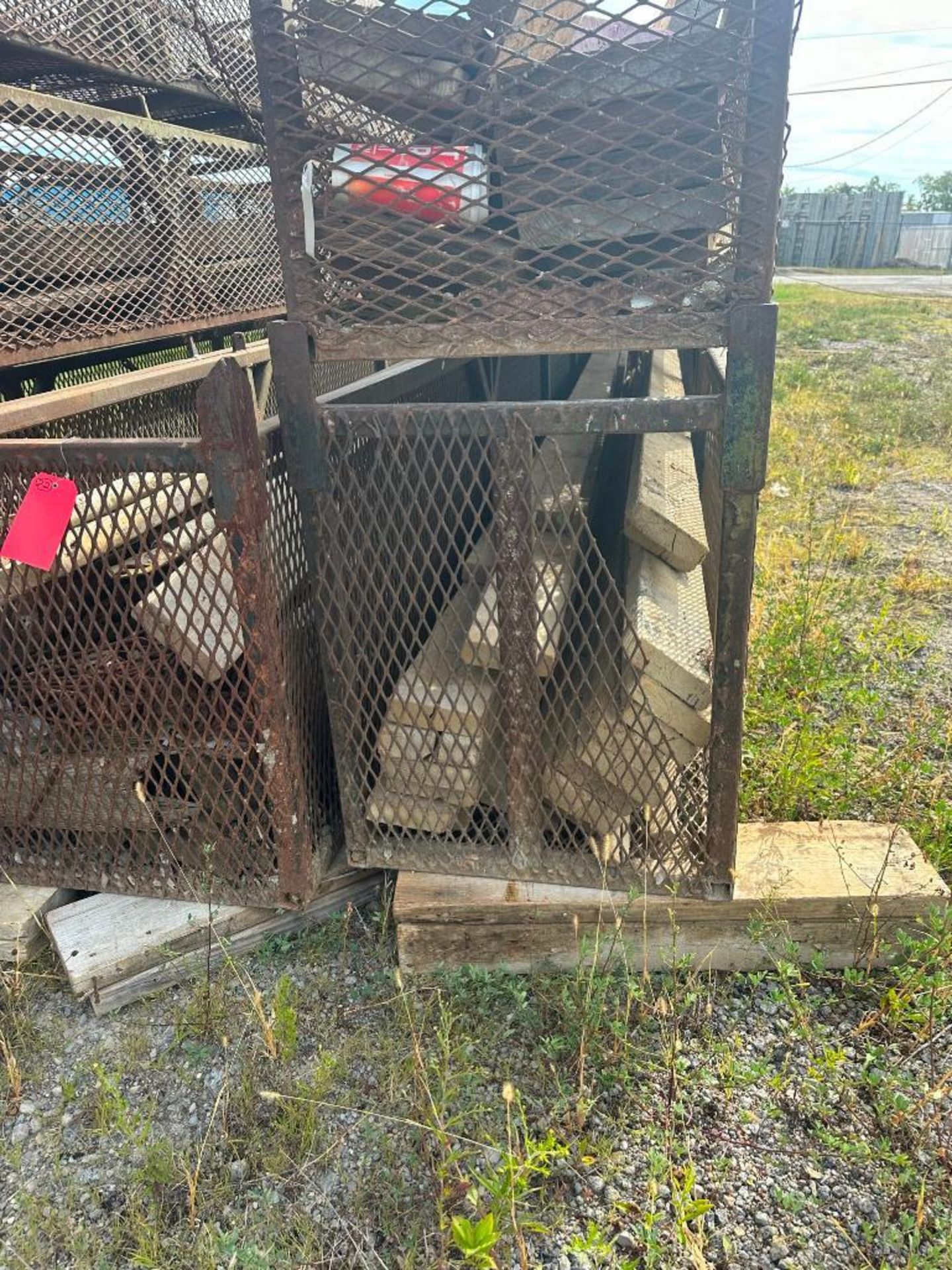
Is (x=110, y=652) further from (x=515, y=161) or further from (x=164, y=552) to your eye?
(x=515, y=161)

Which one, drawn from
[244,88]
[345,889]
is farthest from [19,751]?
[244,88]

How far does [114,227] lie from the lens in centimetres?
292

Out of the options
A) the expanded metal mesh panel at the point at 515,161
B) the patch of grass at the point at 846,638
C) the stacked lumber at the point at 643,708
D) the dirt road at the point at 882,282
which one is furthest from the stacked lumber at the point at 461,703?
the dirt road at the point at 882,282

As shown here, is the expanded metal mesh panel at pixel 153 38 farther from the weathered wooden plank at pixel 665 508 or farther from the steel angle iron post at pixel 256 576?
the weathered wooden plank at pixel 665 508

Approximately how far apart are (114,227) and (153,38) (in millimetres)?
829

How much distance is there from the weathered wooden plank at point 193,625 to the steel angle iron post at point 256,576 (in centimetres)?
7

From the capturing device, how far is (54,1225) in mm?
1625

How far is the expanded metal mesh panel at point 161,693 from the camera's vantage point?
1.95 metres

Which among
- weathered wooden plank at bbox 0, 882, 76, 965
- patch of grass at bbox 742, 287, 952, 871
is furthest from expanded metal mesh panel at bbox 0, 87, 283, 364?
patch of grass at bbox 742, 287, 952, 871

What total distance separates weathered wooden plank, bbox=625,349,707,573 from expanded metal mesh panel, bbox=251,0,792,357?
1.55ft

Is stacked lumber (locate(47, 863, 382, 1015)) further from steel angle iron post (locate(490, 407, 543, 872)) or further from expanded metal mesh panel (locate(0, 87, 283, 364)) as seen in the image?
expanded metal mesh panel (locate(0, 87, 283, 364))

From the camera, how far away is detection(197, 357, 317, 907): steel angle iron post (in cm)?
179

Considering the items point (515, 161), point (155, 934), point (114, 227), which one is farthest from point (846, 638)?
point (114, 227)

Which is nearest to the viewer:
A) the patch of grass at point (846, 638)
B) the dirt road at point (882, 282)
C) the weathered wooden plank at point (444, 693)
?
the weathered wooden plank at point (444, 693)
